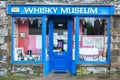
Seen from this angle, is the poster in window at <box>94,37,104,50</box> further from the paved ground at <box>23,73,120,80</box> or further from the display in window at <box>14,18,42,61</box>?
the display in window at <box>14,18,42,61</box>

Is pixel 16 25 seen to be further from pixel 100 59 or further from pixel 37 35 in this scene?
pixel 100 59

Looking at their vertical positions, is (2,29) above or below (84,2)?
below

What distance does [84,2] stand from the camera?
16.9 m

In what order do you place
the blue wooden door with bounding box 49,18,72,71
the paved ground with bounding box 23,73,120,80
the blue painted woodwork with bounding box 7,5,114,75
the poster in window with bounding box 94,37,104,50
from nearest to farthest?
the paved ground with bounding box 23,73,120,80 → the blue painted woodwork with bounding box 7,5,114,75 → the poster in window with bounding box 94,37,104,50 → the blue wooden door with bounding box 49,18,72,71

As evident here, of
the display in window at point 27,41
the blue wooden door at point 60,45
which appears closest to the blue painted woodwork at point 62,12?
the display in window at point 27,41

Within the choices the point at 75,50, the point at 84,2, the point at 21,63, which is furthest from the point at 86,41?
the point at 21,63

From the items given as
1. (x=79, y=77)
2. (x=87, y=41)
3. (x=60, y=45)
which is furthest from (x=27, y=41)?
(x=79, y=77)

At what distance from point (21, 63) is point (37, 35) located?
1354mm

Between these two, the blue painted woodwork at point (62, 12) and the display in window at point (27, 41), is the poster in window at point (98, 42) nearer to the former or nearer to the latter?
the blue painted woodwork at point (62, 12)

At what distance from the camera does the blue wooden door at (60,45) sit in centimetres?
1750

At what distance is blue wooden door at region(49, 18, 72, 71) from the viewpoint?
17.5m

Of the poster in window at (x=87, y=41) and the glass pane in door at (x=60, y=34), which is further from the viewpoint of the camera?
the glass pane in door at (x=60, y=34)

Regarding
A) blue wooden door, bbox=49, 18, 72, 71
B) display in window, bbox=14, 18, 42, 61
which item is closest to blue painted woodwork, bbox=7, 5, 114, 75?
display in window, bbox=14, 18, 42, 61

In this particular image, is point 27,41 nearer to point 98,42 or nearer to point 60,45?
point 60,45
